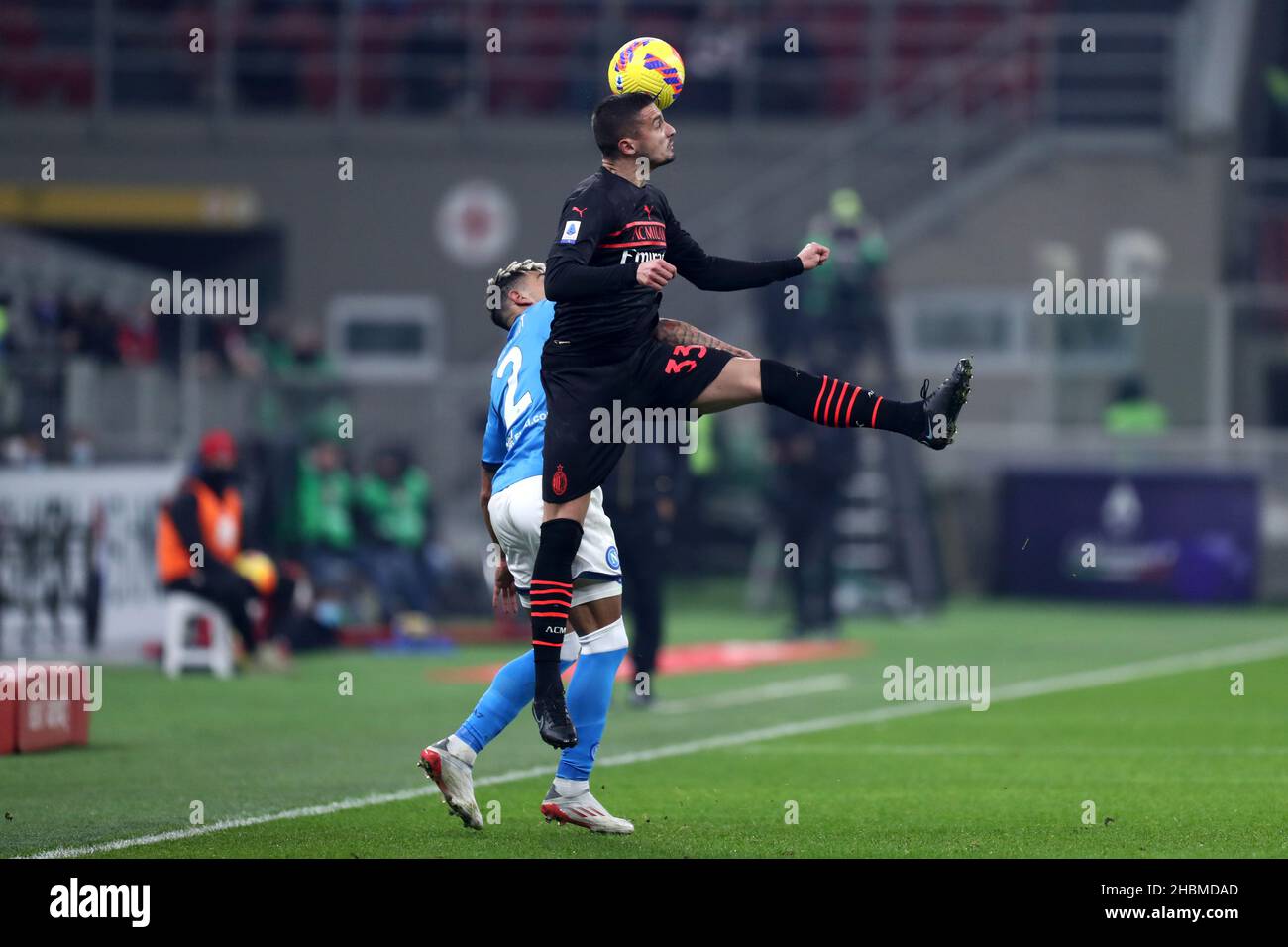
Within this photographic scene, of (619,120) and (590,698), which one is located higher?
(619,120)

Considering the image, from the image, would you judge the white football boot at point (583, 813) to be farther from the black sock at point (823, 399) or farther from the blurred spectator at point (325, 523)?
the blurred spectator at point (325, 523)

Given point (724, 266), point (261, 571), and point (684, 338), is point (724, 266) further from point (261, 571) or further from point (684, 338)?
point (261, 571)

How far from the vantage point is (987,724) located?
477 inches

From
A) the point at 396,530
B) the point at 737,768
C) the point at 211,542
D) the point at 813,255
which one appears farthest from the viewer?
the point at 396,530

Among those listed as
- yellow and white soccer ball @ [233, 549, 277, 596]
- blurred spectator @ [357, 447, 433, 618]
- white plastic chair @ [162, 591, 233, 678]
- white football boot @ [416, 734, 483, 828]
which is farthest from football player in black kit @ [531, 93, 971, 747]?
blurred spectator @ [357, 447, 433, 618]

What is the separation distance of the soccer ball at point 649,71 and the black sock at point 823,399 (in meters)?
1.04

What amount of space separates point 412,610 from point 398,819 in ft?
39.2

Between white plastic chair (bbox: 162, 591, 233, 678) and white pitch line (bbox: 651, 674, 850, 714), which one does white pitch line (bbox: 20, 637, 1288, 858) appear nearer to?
white pitch line (bbox: 651, 674, 850, 714)

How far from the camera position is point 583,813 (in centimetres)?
797

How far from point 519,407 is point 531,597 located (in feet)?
2.39

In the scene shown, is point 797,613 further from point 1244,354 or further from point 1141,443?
point 1244,354

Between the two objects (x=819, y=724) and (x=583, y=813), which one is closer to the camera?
(x=583, y=813)

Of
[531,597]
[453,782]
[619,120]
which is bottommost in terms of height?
[453,782]

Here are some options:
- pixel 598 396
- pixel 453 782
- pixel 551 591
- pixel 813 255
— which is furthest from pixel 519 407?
pixel 453 782
